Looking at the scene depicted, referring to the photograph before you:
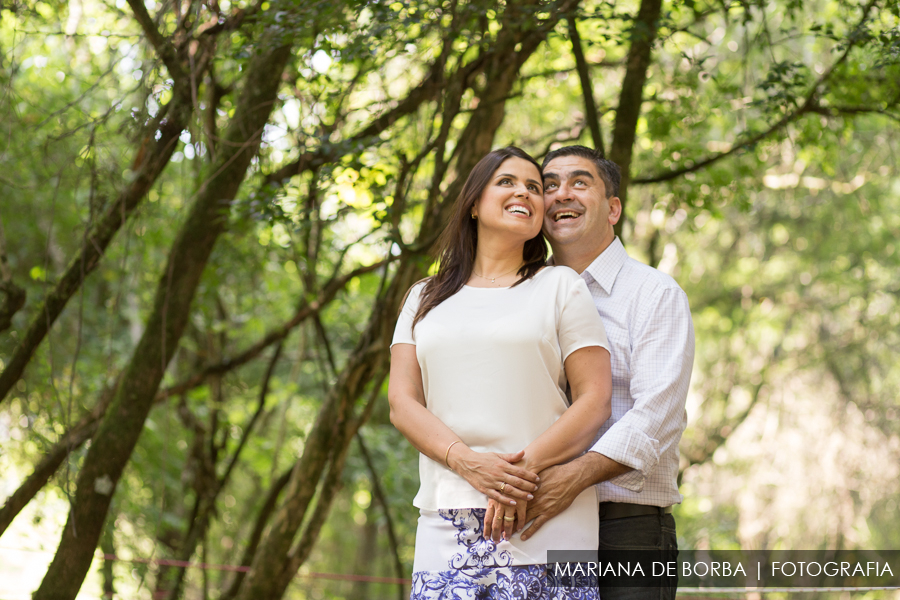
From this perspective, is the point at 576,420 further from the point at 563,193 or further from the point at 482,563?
the point at 563,193

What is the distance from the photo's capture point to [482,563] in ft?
4.80

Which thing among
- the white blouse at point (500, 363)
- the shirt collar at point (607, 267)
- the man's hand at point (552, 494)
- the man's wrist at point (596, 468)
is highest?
the shirt collar at point (607, 267)

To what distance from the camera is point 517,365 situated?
A: 1523 millimetres

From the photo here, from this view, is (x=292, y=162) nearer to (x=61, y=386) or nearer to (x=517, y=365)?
(x=517, y=365)

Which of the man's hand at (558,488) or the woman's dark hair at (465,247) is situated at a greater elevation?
the woman's dark hair at (465,247)

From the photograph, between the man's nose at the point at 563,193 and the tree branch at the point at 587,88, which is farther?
the tree branch at the point at 587,88

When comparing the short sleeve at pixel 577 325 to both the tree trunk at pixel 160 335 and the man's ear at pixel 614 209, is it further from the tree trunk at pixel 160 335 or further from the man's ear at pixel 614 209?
the tree trunk at pixel 160 335

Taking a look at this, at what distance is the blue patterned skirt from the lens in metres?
1.45

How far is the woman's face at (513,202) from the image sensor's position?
5.57ft

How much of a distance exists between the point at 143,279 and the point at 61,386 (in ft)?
3.28

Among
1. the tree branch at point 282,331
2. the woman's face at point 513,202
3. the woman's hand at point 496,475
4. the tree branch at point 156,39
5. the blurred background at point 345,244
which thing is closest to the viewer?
the woman's hand at point 496,475

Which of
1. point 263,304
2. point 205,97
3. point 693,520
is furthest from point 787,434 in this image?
point 205,97

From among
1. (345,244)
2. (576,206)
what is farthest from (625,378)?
(345,244)

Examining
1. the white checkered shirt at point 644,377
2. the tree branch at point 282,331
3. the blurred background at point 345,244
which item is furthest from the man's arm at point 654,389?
the tree branch at point 282,331
